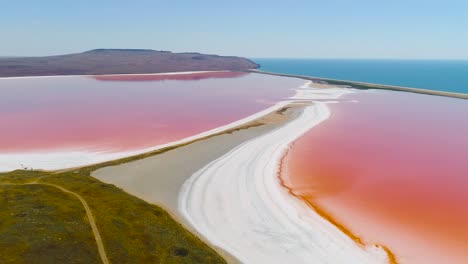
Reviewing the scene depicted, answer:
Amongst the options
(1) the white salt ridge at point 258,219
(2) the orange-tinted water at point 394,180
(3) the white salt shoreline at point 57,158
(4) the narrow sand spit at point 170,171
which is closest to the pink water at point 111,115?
(3) the white salt shoreline at point 57,158

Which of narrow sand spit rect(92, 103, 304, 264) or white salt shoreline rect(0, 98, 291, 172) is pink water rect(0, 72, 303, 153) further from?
narrow sand spit rect(92, 103, 304, 264)

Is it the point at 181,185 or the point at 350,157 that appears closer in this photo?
the point at 181,185

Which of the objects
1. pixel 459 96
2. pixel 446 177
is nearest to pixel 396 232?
pixel 446 177

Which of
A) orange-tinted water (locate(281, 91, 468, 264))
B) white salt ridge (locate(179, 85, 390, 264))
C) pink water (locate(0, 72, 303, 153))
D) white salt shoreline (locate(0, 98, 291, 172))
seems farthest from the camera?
pink water (locate(0, 72, 303, 153))

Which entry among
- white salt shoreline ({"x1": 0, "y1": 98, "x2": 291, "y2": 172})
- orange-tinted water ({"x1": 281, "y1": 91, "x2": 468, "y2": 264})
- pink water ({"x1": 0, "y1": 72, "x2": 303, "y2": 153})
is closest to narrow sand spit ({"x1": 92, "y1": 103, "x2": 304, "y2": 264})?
white salt shoreline ({"x1": 0, "y1": 98, "x2": 291, "y2": 172})

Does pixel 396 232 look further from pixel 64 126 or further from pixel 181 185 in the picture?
pixel 64 126

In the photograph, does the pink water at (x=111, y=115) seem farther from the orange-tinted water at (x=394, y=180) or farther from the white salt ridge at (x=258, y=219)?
the orange-tinted water at (x=394, y=180)
